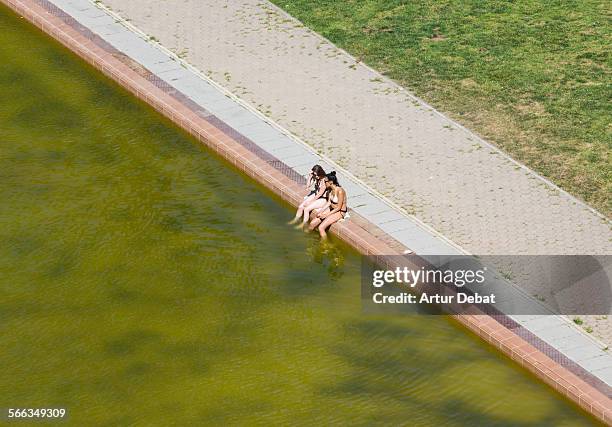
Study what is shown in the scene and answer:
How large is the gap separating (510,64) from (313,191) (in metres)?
5.91

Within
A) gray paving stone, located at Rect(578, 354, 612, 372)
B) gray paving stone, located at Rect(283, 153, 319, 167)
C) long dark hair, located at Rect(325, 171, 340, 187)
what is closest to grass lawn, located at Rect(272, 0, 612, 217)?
gray paving stone, located at Rect(283, 153, 319, 167)

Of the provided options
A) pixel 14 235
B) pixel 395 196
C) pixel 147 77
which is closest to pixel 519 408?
pixel 395 196

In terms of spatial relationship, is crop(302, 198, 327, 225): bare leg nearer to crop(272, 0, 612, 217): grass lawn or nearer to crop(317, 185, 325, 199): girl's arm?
crop(317, 185, 325, 199): girl's arm

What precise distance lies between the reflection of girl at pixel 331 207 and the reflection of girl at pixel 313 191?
109 mm

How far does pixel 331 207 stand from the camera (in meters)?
21.9

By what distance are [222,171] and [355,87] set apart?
323 cm

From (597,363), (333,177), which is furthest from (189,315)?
Result: (597,363)

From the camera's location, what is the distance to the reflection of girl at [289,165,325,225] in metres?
21.9

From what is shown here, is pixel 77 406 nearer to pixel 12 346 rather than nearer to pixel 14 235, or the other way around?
pixel 12 346

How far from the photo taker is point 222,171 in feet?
78.1

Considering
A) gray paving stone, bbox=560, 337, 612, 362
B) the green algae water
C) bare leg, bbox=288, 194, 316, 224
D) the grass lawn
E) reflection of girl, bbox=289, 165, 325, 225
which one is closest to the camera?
the green algae water

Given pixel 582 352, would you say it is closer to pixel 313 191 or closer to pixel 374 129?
pixel 313 191

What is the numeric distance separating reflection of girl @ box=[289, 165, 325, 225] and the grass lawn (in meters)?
3.48

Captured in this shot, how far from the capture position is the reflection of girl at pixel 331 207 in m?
21.7
